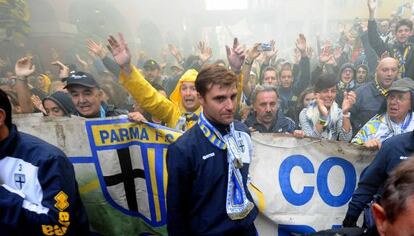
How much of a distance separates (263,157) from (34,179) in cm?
142

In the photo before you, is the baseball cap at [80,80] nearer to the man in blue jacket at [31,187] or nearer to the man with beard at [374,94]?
the man in blue jacket at [31,187]

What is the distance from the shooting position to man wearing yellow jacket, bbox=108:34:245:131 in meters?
2.59

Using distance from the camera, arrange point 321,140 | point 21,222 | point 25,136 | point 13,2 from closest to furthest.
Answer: point 21,222 → point 25,136 → point 321,140 → point 13,2

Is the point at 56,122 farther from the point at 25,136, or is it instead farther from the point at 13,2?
the point at 13,2

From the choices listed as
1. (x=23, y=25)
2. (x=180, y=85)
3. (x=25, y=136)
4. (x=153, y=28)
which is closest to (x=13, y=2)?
(x=23, y=25)

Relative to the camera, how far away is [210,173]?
1770mm

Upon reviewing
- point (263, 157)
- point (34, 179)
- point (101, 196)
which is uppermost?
point (34, 179)

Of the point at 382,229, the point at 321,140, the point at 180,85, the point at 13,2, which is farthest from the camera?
the point at 13,2

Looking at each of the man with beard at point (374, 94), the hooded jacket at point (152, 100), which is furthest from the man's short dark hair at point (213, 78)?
the man with beard at point (374, 94)

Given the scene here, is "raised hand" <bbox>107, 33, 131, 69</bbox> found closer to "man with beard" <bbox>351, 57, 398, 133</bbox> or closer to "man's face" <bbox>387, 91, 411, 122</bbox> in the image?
"man's face" <bbox>387, 91, 411, 122</bbox>

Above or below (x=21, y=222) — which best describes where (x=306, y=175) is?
below

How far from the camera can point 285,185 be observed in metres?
2.37

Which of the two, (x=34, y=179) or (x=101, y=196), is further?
(x=101, y=196)

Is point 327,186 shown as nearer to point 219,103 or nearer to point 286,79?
point 219,103
